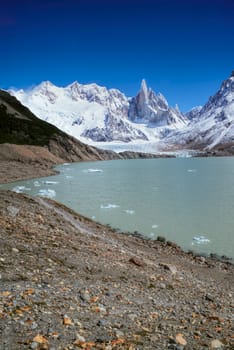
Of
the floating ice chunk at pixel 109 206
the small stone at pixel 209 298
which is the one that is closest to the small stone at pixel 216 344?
the small stone at pixel 209 298

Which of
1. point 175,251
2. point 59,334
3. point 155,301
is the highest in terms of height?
point 59,334

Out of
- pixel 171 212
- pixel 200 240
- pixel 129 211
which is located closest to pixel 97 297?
pixel 200 240

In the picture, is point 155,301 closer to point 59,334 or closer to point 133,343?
point 133,343

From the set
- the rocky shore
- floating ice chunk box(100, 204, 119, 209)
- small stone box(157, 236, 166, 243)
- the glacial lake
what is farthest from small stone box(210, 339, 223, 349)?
floating ice chunk box(100, 204, 119, 209)

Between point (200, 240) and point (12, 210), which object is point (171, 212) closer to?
point (200, 240)

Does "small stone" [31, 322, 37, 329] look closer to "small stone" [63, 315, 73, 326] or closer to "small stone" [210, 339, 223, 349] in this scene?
"small stone" [63, 315, 73, 326]

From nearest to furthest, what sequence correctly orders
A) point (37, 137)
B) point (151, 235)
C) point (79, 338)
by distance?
point (79, 338) < point (151, 235) < point (37, 137)

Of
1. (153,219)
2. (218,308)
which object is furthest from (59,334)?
(153,219)

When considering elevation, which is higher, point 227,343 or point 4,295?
point 4,295
